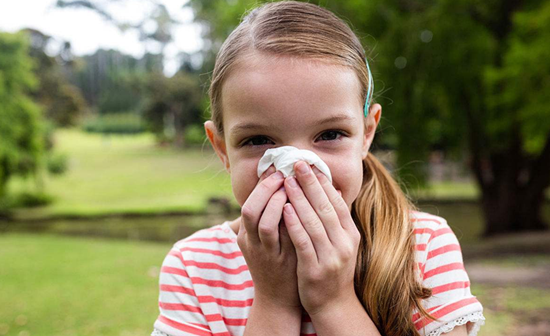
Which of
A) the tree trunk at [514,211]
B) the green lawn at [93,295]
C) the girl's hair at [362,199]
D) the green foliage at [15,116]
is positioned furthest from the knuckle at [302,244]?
the green foliage at [15,116]

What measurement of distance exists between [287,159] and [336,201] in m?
0.16

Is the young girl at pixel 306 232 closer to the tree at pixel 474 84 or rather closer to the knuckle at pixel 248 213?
the knuckle at pixel 248 213

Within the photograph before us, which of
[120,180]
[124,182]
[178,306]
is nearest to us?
[178,306]

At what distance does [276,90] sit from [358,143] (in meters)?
0.28

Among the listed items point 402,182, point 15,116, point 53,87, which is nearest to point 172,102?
point 53,87

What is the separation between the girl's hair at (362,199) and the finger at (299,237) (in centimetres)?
23

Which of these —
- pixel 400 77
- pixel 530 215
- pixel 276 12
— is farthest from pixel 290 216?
pixel 530 215

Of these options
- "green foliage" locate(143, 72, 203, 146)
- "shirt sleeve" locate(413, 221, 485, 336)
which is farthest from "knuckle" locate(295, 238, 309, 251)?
"green foliage" locate(143, 72, 203, 146)

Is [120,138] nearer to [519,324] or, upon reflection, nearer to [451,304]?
[519,324]

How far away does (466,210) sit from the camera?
17.4 meters

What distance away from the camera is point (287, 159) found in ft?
4.04

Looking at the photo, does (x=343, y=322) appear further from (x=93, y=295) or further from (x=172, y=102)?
(x=172, y=102)

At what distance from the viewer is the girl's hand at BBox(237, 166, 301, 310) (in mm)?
1209

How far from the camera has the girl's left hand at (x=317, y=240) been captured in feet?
3.97
